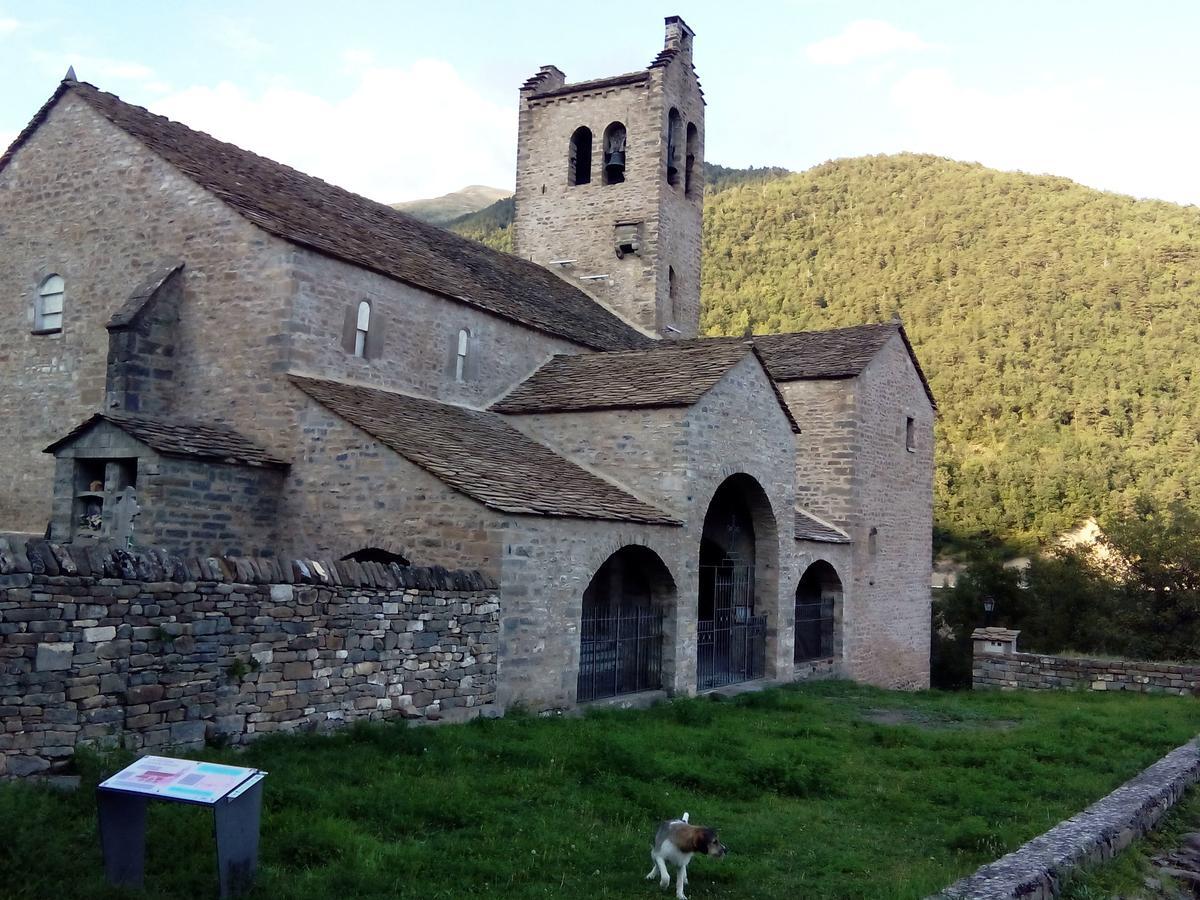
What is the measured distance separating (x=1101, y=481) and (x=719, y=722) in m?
41.7

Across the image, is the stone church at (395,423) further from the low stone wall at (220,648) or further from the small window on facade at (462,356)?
the low stone wall at (220,648)

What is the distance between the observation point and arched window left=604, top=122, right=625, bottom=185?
25.6 metres

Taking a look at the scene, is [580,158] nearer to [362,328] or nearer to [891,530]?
[891,530]

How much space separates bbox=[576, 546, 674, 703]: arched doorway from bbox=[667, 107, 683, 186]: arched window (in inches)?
514

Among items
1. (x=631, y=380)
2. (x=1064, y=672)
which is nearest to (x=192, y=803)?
(x=631, y=380)

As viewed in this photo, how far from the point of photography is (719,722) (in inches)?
491

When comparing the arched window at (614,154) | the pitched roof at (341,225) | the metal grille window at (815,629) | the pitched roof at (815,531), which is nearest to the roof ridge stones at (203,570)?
the pitched roof at (341,225)

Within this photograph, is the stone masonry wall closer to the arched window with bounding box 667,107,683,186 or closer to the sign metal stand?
the arched window with bounding box 667,107,683,186

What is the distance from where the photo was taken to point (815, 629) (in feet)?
68.0

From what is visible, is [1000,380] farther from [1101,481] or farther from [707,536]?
[707,536]

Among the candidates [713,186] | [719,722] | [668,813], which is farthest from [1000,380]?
[668,813]

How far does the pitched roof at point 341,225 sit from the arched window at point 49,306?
2.18 m

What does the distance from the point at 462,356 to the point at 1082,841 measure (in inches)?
482

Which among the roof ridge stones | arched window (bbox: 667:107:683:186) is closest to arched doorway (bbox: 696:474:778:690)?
the roof ridge stones
